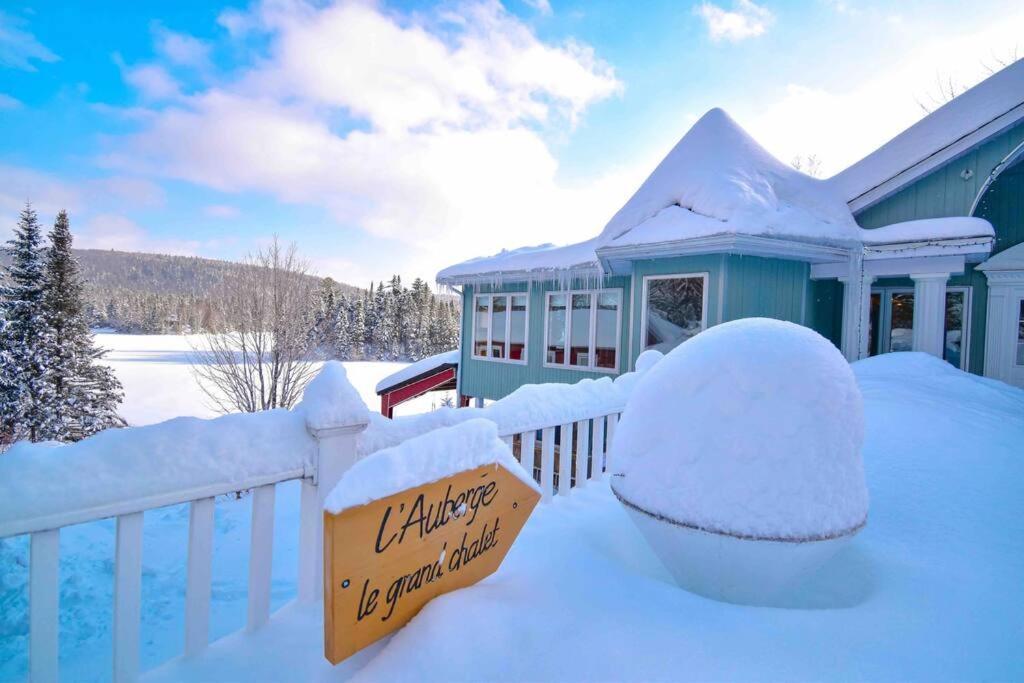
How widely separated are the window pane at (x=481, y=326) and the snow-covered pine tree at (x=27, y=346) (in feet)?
38.0

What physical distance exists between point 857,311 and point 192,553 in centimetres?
889

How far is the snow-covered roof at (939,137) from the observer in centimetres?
721

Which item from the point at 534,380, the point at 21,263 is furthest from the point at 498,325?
the point at 21,263

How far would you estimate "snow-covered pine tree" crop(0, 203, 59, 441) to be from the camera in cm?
1273

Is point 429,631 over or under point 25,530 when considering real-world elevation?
under

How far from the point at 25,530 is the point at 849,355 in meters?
9.23

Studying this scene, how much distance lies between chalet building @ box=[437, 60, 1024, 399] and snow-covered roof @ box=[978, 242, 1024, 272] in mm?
21

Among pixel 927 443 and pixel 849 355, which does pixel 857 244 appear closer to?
pixel 849 355

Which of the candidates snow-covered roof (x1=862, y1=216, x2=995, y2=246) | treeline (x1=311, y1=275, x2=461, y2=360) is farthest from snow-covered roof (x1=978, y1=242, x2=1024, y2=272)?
treeline (x1=311, y1=275, x2=461, y2=360)

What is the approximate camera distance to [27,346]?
514 inches

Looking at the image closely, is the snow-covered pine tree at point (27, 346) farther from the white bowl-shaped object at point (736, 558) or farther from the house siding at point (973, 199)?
the house siding at point (973, 199)

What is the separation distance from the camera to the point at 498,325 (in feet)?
39.8

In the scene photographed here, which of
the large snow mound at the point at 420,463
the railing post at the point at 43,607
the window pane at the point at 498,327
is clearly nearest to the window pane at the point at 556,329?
the window pane at the point at 498,327

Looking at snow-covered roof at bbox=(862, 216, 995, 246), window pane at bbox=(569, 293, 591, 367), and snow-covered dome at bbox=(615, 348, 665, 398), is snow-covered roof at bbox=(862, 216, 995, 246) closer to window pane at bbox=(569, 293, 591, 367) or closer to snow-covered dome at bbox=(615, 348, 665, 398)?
window pane at bbox=(569, 293, 591, 367)
